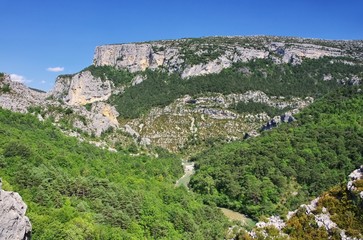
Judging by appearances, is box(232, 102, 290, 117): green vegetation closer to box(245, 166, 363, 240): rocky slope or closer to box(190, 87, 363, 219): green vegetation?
box(190, 87, 363, 219): green vegetation

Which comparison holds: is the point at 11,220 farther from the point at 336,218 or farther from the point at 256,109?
the point at 256,109

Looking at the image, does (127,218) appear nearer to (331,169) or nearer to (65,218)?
(65,218)

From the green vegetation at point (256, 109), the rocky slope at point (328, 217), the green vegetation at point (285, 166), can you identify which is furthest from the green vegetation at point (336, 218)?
the green vegetation at point (256, 109)

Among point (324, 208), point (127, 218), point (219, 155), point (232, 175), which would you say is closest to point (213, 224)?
point (127, 218)

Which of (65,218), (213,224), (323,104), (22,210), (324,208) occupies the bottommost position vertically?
(213,224)

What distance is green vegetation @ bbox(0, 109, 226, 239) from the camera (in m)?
44.8

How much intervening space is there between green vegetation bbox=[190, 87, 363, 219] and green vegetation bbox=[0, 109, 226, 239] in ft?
32.5

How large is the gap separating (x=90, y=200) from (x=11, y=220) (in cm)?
2801

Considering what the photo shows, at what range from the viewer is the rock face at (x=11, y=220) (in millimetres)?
29125

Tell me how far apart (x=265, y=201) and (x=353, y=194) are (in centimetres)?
5758

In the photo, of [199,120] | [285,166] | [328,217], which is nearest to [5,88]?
[285,166]

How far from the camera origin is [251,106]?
625ft

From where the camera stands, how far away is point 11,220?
1167 inches

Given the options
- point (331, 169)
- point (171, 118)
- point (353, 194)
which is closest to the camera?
point (353, 194)
